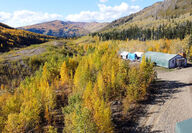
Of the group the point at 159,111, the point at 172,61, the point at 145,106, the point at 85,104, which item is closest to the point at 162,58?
the point at 172,61

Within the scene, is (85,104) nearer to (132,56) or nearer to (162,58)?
(162,58)

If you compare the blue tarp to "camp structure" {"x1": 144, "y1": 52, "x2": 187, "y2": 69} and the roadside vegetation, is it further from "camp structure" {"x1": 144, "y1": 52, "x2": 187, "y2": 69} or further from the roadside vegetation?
the roadside vegetation

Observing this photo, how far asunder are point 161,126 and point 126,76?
10.2 metres

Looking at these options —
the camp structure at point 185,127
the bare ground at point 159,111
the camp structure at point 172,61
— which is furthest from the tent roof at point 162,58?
the camp structure at point 185,127

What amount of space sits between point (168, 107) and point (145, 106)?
136 inches

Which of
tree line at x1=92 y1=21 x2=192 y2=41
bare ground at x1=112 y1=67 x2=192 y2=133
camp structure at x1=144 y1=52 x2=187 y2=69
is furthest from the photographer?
tree line at x1=92 y1=21 x2=192 y2=41

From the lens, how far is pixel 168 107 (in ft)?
69.3

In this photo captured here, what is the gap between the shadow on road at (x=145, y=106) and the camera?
18.6 metres

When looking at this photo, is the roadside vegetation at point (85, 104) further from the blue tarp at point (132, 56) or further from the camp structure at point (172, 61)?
the blue tarp at point (132, 56)

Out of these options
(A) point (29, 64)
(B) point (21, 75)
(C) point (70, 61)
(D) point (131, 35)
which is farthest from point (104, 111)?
(D) point (131, 35)

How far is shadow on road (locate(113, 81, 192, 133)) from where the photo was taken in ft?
61.1

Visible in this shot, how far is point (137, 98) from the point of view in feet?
78.0

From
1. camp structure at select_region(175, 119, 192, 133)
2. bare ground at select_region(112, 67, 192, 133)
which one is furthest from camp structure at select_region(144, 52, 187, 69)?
camp structure at select_region(175, 119, 192, 133)

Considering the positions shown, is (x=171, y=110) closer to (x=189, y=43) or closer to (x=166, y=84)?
(x=166, y=84)
